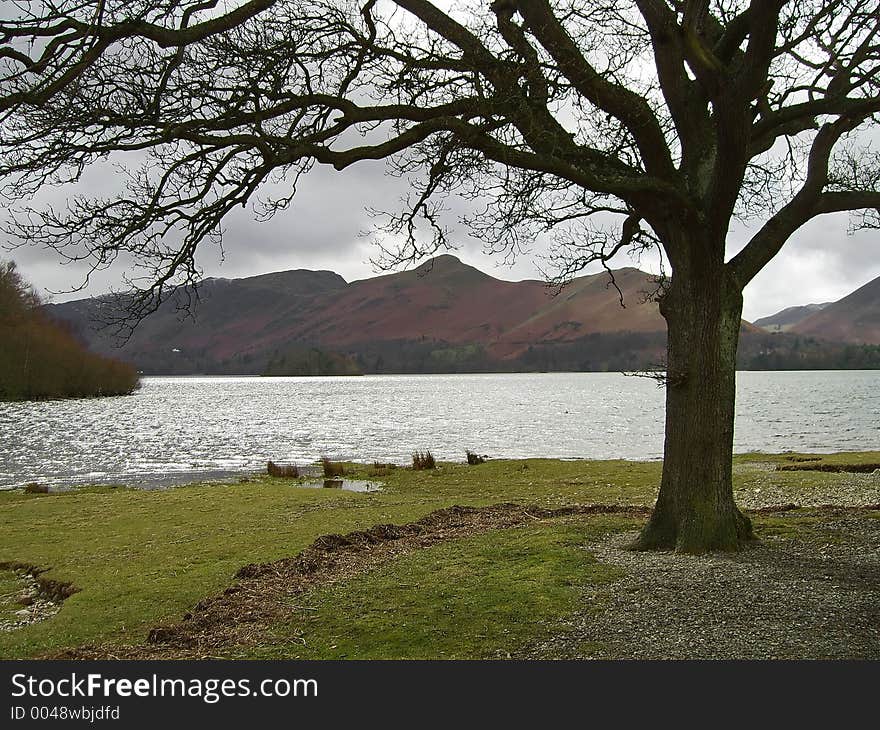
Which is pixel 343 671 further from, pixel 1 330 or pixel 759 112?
pixel 1 330

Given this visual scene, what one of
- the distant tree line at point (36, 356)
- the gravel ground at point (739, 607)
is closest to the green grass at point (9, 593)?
the gravel ground at point (739, 607)

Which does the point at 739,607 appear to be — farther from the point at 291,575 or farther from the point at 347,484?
the point at 347,484

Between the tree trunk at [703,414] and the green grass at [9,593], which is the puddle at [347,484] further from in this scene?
the tree trunk at [703,414]

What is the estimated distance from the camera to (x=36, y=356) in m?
84.8

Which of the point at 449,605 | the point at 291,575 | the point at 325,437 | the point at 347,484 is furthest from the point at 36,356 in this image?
the point at 449,605

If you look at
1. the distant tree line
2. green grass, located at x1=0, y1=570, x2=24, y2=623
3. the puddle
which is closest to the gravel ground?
green grass, located at x1=0, y1=570, x2=24, y2=623

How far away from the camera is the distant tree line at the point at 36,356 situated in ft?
252

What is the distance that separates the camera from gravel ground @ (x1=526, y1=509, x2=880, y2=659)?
627 centimetres

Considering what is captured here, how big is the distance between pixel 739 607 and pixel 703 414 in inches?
127

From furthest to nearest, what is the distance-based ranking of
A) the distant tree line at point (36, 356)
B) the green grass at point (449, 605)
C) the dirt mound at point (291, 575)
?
the distant tree line at point (36, 356) < the dirt mound at point (291, 575) < the green grass at point (449, 605)

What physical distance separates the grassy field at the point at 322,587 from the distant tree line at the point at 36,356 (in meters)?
57.5

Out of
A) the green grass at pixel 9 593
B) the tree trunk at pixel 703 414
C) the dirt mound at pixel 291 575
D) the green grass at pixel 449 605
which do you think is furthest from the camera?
the tree trunk at pixel 703 414

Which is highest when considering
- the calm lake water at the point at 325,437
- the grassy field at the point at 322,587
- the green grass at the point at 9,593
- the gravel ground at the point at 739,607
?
the gravel ground at the point at 739,607

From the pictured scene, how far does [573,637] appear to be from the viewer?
265 inches
